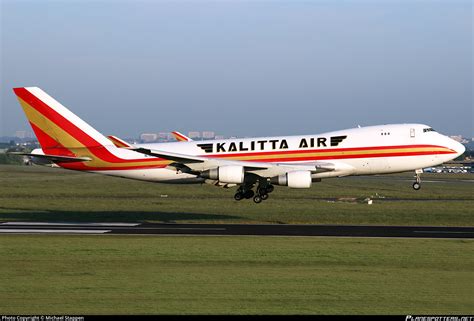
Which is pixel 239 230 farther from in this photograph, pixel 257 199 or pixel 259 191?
pixel 259 191

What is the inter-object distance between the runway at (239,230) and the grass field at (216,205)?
3449 mm

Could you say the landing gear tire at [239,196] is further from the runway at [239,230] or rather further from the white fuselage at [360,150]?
the runway at [239,230]

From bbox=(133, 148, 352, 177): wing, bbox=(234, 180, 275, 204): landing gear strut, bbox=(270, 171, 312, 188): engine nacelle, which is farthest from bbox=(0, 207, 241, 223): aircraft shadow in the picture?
bbox=(270, 171, 312, 188): engine nacelle

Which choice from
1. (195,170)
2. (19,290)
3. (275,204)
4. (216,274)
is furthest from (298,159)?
(19,290)

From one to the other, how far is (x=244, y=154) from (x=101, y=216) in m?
11.8

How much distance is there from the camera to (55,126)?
49.8 meters

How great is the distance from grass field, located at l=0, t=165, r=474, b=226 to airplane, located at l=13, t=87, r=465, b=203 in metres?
3.57

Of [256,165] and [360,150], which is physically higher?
[360,150]

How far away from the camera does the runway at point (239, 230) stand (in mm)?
41188

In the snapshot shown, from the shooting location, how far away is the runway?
41188 mm

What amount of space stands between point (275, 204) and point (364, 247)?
1075 inches

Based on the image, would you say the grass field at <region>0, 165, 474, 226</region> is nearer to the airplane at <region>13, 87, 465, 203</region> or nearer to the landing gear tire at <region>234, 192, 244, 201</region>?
the landing gear tire at <region>234, 192, 244, 201</region>

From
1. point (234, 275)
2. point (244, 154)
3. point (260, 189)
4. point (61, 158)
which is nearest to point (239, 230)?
point (260, 189)

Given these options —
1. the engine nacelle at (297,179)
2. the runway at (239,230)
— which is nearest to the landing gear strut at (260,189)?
the engine nacelle at (297,179)
